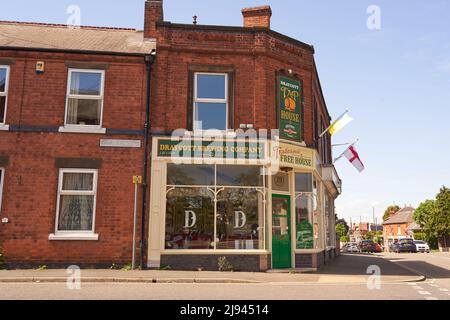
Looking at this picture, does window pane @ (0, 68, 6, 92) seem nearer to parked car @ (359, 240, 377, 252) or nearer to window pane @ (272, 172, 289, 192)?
window pane @ (272, 172, 289, 192)

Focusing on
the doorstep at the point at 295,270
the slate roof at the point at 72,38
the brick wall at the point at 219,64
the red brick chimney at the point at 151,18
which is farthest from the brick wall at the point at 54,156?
the doorstep at the point at 295,270

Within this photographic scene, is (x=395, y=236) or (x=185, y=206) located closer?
(x=185, y=206)

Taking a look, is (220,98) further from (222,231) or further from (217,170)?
(222,231)

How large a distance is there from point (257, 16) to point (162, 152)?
21.8ft

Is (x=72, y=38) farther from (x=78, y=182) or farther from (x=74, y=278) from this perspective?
(x=74, y=278)

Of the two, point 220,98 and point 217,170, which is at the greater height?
point 220,98

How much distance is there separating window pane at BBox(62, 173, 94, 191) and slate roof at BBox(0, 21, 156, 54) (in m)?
4.31

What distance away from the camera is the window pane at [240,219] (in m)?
13.7

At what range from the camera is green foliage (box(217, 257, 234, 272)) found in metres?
13.2
